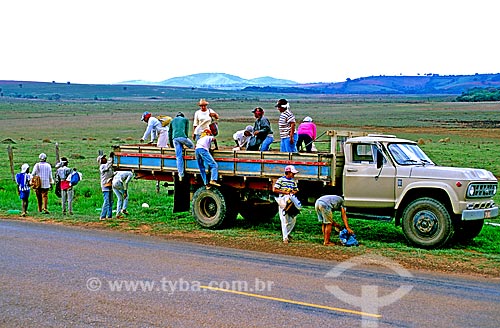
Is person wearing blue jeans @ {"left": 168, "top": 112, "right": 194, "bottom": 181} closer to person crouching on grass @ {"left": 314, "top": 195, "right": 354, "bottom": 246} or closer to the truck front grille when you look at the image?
person crouching on grass @ {"left": 314, "top": 195, "right": 354, "bottom": 246}

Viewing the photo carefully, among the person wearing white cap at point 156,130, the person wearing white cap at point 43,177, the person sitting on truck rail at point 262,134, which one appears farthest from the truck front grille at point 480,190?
the person wearing white cap at point 43,177

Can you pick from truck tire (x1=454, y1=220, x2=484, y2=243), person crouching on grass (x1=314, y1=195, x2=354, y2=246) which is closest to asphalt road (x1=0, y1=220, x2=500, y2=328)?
person crouching on grass (x1=314, y1=195, x2=354, y2=246)


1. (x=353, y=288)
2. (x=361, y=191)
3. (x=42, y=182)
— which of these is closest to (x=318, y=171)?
(x=361, y=191)

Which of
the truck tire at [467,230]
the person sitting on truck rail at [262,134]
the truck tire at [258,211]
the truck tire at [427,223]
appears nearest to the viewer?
the truck tire at [427,223]

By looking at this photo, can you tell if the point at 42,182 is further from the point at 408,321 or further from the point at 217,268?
the point at 408,321

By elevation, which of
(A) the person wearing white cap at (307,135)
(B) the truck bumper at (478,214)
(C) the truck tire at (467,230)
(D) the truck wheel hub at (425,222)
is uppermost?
(A) the person wearing white cap at (307,135)

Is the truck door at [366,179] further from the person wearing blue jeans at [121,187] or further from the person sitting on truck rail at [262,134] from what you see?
the person wearing blue jeans at [121,187]

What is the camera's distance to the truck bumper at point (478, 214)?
43.4ft

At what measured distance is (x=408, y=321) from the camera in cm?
851

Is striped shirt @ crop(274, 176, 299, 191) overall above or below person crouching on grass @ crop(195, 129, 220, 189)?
below

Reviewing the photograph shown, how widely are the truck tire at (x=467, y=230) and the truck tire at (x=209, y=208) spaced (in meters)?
5.12

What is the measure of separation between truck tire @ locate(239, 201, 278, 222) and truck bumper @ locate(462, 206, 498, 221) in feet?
17.5

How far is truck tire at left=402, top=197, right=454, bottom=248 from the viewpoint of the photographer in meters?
13.5

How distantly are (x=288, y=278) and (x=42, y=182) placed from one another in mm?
10631
